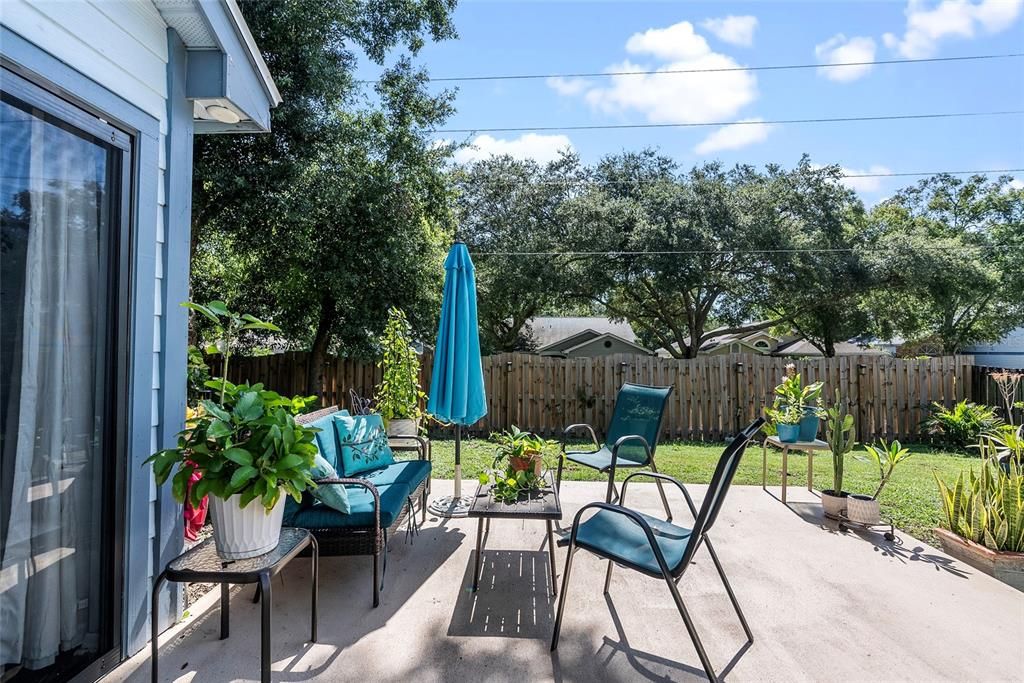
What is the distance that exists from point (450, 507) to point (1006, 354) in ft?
43.2

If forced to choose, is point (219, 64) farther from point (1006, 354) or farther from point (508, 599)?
point (1006, 354)

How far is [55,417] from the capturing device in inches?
70.3

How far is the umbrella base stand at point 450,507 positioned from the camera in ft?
13.4

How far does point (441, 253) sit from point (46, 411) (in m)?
7.19

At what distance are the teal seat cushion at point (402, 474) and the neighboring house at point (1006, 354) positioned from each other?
37.8ft

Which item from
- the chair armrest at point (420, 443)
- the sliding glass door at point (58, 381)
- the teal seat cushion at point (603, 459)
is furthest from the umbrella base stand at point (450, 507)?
the sliding glass door at point (58, 381)

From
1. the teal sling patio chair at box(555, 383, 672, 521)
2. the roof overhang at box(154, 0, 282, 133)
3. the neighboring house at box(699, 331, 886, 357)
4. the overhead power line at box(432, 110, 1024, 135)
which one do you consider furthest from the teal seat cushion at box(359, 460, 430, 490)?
→ the neighboring house at box(699, 331, 886, 357)

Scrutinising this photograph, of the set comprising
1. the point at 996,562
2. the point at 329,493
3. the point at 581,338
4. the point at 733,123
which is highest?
the point at 733,123

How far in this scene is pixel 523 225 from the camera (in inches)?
531

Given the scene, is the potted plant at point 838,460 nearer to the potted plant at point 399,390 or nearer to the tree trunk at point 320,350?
the potted plant at point 399,390

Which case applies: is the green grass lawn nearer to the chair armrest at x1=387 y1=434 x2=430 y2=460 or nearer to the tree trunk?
the chair armrest at x1=387 y1=434 x2=430 y2=460

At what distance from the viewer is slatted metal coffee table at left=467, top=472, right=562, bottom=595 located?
2.66 metres

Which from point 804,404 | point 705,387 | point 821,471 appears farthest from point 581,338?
point 804,404

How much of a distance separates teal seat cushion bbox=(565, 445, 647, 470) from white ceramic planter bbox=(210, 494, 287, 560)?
2287 millimetres
